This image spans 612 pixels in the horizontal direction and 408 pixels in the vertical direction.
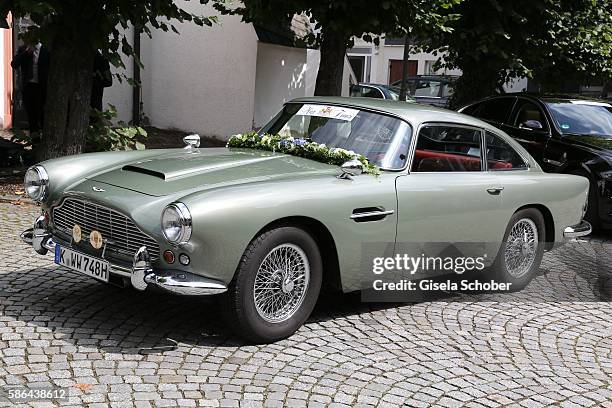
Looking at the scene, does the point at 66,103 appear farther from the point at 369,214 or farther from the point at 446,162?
the point at 369,214

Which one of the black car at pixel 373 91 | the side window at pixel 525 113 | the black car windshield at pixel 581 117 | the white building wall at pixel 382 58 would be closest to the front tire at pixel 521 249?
the black car windshield at pixel 581 117

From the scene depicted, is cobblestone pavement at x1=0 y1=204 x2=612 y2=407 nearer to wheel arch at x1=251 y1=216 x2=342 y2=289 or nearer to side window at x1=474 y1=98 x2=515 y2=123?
wheel arch at x1=251 y1=216 x2=342 y2=289

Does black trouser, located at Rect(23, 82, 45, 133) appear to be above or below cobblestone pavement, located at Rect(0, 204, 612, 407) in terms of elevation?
above

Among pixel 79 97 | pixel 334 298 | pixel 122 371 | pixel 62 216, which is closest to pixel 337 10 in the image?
pixel 79 97

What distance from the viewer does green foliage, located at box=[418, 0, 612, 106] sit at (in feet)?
Answer: 42.0

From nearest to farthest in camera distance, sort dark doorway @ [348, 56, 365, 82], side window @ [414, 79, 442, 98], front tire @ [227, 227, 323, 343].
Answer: front tire @ [227, 227, 323, 343]
side window @ [414, 79, 442, 98]
dark doorway @ [348, 56, 365, 82]

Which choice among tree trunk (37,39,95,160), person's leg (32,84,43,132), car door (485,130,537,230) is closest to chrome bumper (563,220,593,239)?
car door (485,130,537,230)

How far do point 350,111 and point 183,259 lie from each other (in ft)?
6.93

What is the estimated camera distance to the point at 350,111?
225 inches

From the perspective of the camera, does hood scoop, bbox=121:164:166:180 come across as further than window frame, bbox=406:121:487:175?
No

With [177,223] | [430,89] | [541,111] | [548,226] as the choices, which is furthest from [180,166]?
[430,89]

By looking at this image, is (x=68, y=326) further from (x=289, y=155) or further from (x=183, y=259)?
(x=289, y=155)

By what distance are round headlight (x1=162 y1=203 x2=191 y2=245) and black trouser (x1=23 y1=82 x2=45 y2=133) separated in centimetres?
731

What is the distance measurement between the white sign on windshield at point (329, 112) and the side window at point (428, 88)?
18299 millimetres
